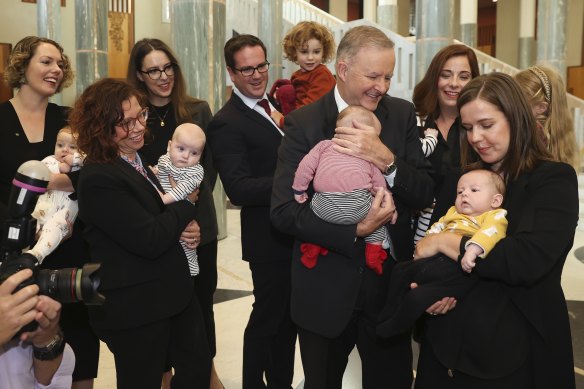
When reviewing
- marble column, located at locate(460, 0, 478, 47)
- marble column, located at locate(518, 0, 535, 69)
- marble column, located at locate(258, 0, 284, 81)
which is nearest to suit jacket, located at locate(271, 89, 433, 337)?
marble column, located at locate(258, 0, 284, 81)

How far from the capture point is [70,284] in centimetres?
151

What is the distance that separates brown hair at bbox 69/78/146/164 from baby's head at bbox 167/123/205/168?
0.32 m

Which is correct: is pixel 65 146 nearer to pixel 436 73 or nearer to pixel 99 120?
pixel 99 120

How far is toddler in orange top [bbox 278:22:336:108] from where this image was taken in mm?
3865

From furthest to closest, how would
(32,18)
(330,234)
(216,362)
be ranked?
(32,18) < (216,362) < (330,234)

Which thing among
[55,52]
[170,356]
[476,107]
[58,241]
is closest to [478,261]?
[476,107]

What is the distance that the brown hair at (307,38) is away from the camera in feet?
13.1

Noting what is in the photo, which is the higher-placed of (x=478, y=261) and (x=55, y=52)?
(x=55, y=52)

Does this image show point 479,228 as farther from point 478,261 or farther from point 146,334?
point 146,334

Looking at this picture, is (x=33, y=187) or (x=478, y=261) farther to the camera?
(x=478, y=261)

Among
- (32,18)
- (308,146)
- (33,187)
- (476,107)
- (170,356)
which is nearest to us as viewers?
(33,187)

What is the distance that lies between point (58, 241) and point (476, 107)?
5.37 ft

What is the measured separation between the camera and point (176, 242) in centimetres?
225

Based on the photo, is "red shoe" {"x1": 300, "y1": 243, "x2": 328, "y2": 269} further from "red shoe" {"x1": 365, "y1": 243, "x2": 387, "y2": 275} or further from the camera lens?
the camera lens
